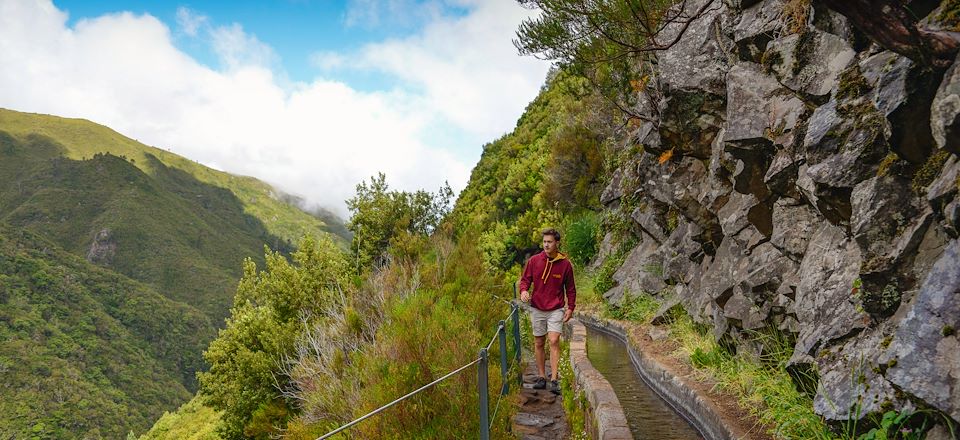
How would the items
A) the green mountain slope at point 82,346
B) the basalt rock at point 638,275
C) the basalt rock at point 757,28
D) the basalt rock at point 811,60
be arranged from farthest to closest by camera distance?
the green mountain slope at point 82,346 → the basalt rock at point 638,275 → the basalt rock at point 757,28 → the basalt rock at point 811,60

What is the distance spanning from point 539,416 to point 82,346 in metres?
120

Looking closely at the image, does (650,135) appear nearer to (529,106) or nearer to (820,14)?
(820,14)

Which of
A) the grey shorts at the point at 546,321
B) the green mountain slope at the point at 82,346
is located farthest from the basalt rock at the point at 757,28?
the green mountain slope at the point at 82,346

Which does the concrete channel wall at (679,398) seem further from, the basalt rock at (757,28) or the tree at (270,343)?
the tree at (270,343)

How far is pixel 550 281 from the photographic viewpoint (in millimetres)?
6648

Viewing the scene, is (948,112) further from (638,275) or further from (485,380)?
(638,275)

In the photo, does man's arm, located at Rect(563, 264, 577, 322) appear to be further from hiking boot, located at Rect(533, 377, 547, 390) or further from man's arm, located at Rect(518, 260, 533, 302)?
hiking boot, located at Rect(533, 377, 547, 390)

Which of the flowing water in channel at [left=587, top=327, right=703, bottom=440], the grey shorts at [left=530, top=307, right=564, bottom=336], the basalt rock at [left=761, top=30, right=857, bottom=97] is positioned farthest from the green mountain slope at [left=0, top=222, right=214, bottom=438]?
the basalt rock at [left=761, top=30, right=857, bottom=97]

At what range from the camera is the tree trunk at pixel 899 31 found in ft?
9.94

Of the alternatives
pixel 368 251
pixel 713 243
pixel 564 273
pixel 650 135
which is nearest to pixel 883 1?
pixel 564 273

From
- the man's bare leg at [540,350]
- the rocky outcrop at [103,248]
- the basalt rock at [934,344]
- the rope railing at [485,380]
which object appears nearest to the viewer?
the rope railing at [485,380]

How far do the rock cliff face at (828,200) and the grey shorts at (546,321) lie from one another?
6.43ft

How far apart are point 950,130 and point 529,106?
3819cm

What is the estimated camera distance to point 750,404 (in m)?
5.14
